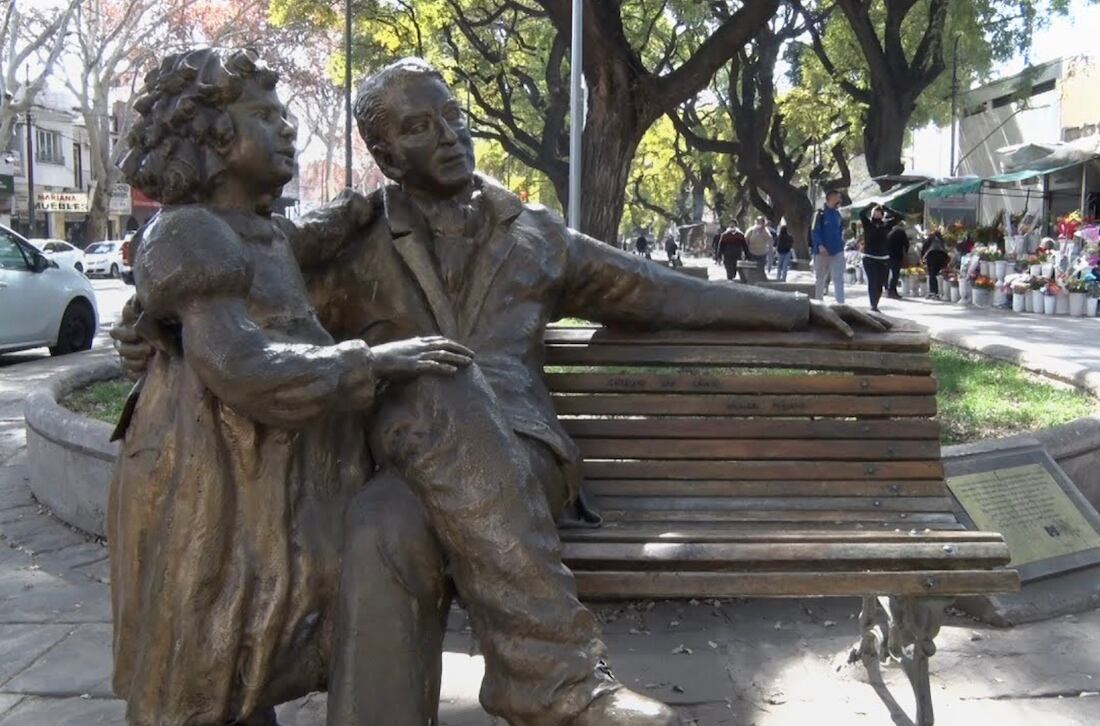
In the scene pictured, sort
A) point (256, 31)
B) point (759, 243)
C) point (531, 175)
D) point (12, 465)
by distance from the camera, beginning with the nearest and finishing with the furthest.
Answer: point (12, 465)
point (759, 243)
point (256, 31)
point (531, 175)

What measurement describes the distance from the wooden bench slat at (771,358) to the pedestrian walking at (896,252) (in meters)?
14.6

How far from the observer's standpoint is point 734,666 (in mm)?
3758

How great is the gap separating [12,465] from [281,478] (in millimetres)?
4991

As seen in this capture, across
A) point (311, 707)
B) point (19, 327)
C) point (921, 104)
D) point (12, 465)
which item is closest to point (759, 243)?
point (921, 104)

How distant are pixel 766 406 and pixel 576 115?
9978mm

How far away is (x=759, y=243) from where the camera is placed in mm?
24266

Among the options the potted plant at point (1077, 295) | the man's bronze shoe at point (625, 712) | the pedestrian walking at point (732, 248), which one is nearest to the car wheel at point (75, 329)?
the man's bronze shoe at point (625, 712)

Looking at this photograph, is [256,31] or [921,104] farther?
[921,104]

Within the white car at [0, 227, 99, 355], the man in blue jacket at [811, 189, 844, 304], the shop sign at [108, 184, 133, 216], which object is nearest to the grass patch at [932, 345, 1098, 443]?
the man in blue jacket at [811, 189, 844, 304]

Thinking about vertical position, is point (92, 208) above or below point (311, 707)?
above

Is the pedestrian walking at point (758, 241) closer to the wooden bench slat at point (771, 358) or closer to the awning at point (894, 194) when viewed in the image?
the awning at point (894, 194)

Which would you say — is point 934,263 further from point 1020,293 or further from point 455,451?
point 455,451

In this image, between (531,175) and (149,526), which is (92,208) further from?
(149,526)

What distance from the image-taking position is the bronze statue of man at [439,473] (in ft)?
7.65
